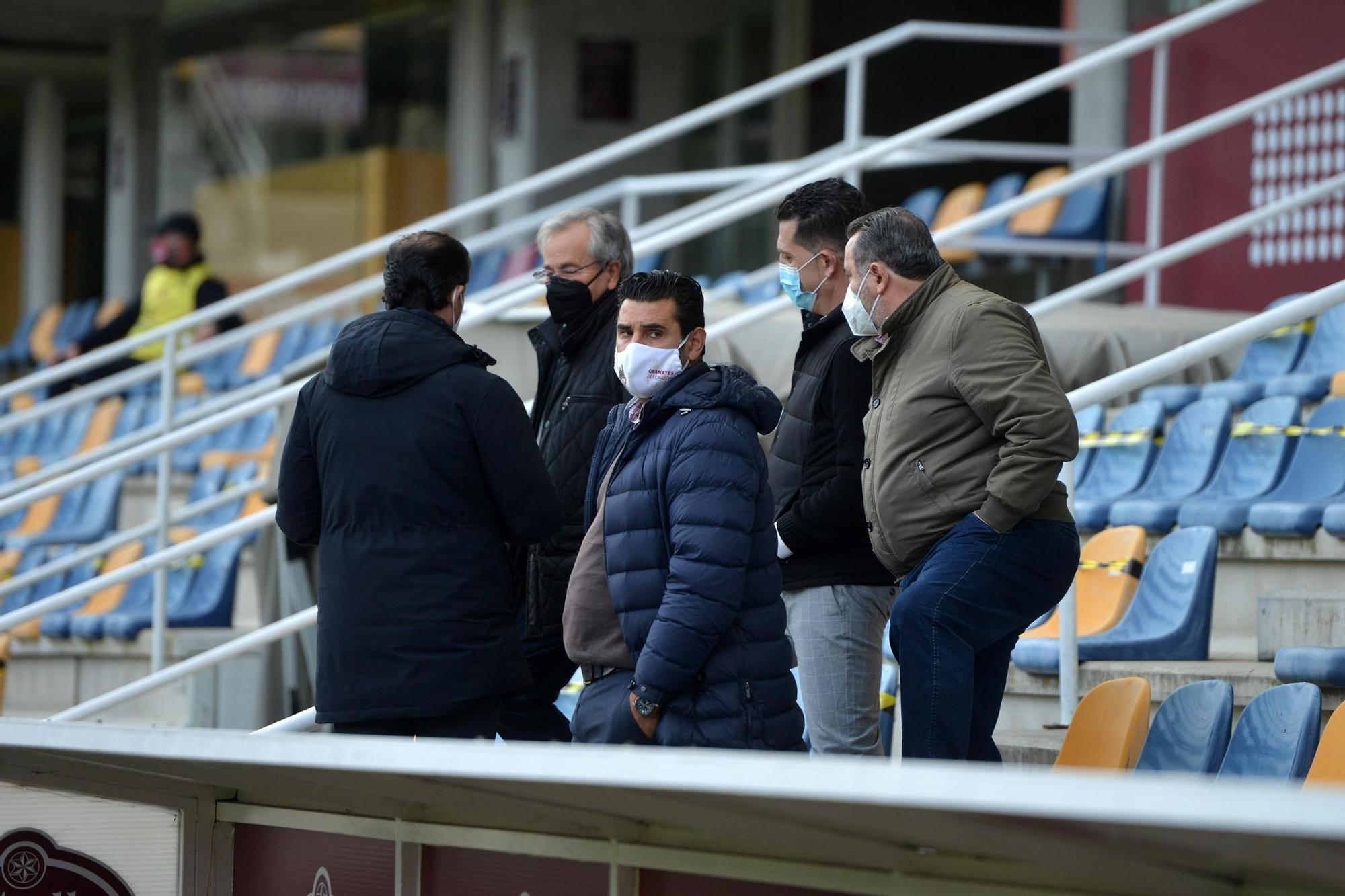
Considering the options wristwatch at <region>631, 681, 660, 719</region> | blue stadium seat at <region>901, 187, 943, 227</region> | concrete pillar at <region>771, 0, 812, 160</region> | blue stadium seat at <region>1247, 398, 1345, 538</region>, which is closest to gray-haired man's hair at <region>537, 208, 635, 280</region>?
wristwatch at <region>631, 681, 660, 719</region>

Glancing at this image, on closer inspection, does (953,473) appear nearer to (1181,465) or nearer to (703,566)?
(703,566)

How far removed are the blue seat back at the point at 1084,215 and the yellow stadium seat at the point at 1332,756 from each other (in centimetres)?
589

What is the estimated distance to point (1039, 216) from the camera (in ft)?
30.4

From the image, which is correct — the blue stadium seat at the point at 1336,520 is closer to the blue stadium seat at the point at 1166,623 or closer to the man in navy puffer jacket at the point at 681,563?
the blue stadium seat at the point at 1166,623

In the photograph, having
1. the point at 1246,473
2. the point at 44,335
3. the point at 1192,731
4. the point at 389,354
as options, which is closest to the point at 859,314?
the point at 389,354

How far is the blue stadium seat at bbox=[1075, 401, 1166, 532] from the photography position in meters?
5.92

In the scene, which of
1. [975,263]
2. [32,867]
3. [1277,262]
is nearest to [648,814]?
[32,867]

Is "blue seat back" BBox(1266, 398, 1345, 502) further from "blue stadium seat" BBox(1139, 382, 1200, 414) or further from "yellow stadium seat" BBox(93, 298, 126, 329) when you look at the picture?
"yellow stadium seat" BBox(93, 298, 126, 329)

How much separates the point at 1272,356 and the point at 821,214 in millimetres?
3383

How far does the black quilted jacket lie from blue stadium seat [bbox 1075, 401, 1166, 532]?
2232mm

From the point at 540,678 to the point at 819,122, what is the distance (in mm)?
10686

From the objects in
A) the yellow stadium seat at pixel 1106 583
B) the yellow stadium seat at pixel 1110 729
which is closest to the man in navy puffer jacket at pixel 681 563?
the yellow stadium seat at pixel 1110 729

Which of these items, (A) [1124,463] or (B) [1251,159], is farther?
(B) [1251,159]

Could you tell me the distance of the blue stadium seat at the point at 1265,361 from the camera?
6289 millimetres
